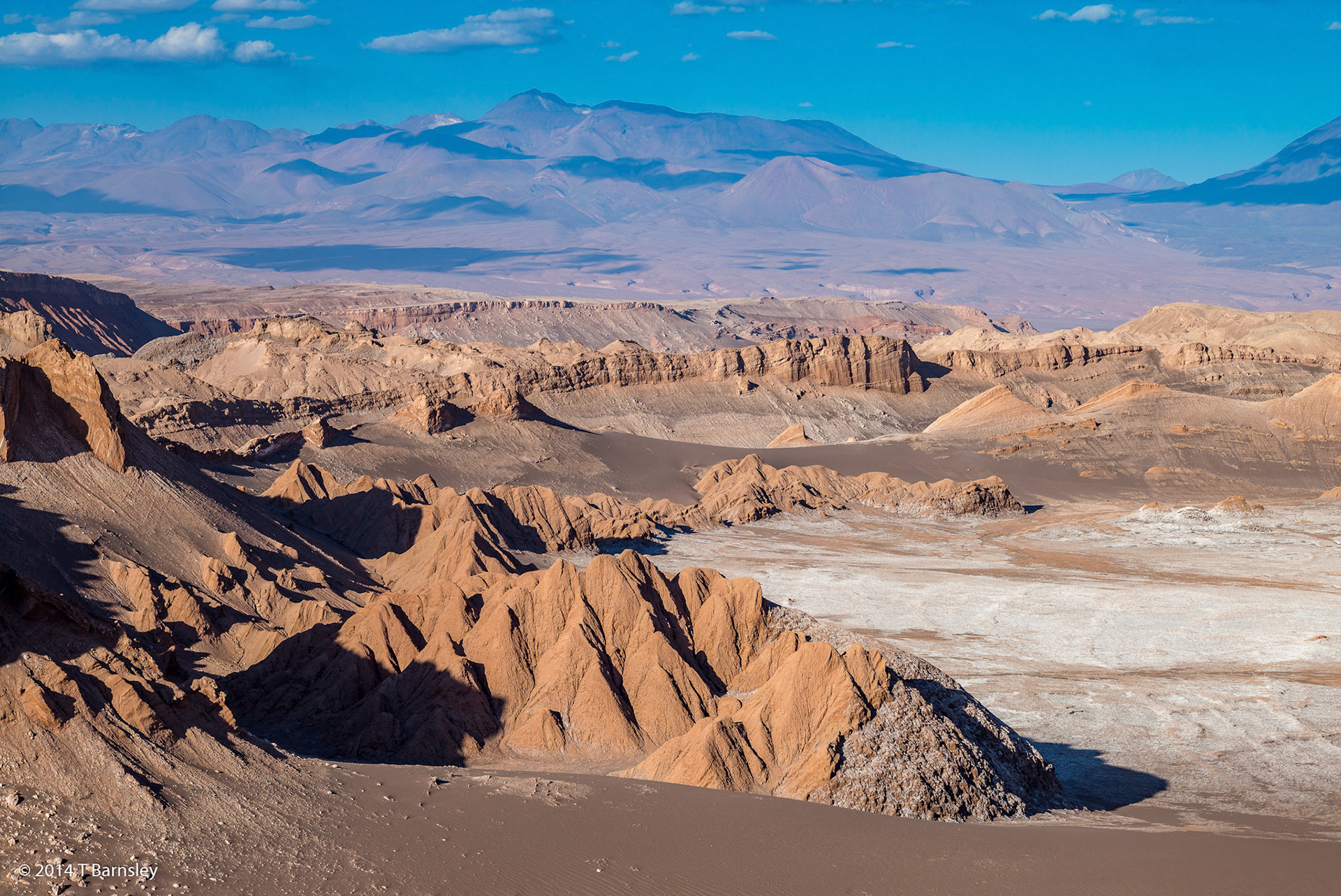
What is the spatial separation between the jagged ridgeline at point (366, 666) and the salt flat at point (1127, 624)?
3572mm

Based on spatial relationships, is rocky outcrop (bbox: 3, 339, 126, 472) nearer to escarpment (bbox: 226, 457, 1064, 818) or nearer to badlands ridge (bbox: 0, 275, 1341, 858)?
badlands ridge (bbox: 0, 275, 1341, 858)

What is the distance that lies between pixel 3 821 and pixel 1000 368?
235 ft

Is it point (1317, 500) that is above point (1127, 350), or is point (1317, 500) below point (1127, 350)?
below

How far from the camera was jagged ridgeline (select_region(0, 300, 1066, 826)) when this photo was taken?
11.6 metres

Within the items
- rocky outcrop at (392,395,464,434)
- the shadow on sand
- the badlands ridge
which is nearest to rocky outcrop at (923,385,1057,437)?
the badlands ridge

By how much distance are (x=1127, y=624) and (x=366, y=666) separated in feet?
63.7

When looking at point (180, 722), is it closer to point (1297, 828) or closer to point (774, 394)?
point (1297, 828)

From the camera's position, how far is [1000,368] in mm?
76188

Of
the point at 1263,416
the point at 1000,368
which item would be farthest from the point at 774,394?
the point at 1263,416

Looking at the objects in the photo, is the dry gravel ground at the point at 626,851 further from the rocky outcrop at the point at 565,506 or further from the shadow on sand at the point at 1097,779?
the rocky outcrop at the point at 565,506

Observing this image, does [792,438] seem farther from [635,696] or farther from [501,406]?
[635,696]

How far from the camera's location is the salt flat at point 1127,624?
19.1 metres

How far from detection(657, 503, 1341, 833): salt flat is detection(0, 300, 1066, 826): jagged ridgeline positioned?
3.57 m

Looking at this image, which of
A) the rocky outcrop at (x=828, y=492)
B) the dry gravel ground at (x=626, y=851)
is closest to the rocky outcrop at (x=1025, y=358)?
the rocky outcrop at (x=828, y=492)
